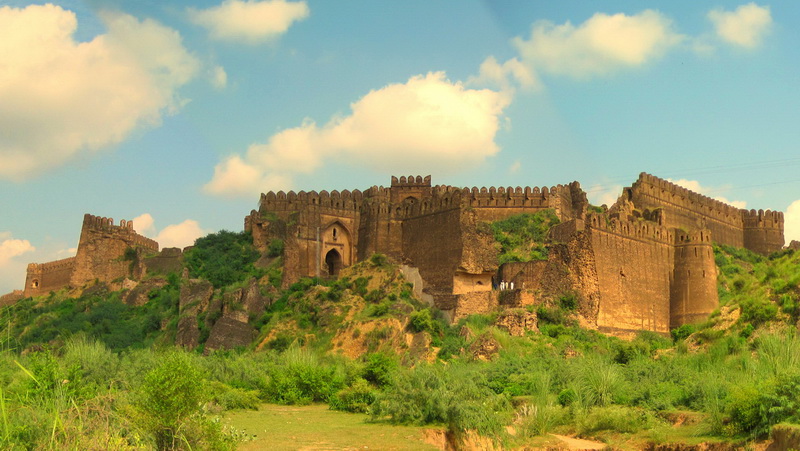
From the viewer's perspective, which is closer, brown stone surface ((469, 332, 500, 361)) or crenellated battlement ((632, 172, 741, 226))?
brown stone surface ((469, 332, 500, 361))

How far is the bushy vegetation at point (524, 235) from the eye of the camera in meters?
42.0

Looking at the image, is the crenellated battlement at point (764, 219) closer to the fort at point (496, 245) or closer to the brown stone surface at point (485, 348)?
the fort at point (496, 245)

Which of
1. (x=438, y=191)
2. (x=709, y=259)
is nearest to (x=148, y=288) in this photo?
(x=438, y=191)

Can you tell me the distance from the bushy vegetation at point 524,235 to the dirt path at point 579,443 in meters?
17.3

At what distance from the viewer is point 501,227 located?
44.3 metres

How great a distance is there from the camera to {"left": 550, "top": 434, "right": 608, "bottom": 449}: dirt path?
2302cm

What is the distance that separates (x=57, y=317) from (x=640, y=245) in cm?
2905

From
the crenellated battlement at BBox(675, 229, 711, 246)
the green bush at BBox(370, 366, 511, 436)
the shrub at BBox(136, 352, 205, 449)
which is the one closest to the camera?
the shrub at BBox(136, 352, 205, 449)

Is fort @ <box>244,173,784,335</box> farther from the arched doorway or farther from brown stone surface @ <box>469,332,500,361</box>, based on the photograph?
brown stone surface @ <box>469,332,500,361</box>

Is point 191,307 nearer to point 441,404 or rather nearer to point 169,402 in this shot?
point 441,404

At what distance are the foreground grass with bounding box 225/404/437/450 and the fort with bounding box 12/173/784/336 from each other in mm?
13518

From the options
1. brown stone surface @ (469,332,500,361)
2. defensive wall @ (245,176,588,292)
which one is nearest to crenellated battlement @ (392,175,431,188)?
defensive wall @ (245,176,588,292)

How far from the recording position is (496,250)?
140 feet

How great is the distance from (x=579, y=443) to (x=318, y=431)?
21.7 feet
